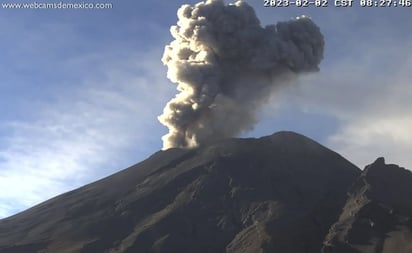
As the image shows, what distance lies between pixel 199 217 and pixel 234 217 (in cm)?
913

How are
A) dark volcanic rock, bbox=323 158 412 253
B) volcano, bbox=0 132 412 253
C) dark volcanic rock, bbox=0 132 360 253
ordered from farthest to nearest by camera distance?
1. dark volcanic rock, bbox=0 132 360 253
2. volcano, bbox=0 132 412 253
3. dark volcanic rock, bbox=323 158 412 253

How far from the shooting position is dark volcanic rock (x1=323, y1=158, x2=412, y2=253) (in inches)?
6147

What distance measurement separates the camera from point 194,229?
170875mm

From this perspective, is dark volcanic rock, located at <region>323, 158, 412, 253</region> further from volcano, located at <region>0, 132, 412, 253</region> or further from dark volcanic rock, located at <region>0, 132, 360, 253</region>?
dark volcanic rock, located at <region>0, 132, 360, 253</region>

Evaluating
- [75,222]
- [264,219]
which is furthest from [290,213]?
[75,222]

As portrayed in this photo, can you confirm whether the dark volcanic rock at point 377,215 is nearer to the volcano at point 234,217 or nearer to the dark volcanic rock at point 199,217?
the volcano at point 234,217

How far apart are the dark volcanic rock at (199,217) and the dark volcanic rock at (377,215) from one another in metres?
2.18

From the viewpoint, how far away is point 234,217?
17725 centimetres

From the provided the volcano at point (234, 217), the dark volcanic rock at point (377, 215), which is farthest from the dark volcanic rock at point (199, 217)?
the dark volcanic rock at point (377, 215)

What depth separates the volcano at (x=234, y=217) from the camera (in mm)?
160125

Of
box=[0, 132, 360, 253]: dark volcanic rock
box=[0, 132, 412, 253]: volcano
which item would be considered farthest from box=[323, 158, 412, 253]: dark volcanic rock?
box=[0, 132, 360, 253]: dark volcanic rock

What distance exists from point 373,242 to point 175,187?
6082cm

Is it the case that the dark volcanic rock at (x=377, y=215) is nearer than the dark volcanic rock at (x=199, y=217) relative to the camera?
Yes

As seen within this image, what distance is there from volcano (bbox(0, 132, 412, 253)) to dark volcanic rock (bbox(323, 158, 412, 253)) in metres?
0.24
